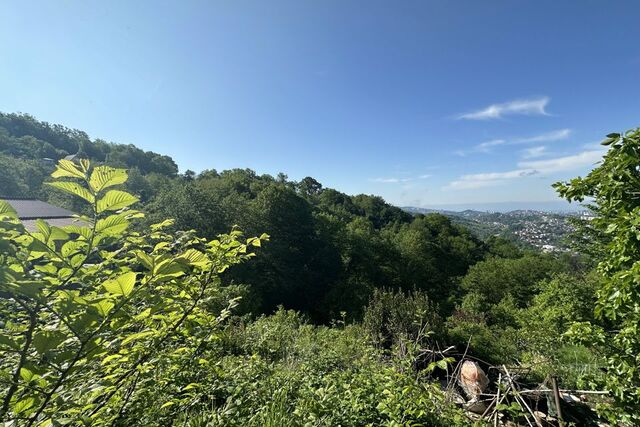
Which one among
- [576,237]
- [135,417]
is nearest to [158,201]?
[135,417]

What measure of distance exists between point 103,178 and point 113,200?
0.24 feet

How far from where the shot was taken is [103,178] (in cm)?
88

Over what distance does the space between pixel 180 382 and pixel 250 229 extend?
22.0 meters

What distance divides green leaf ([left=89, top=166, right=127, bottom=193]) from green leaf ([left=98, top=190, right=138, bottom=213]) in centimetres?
3

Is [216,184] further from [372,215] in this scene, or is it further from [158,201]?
[372,215]

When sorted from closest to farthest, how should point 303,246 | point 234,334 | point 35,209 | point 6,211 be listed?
point 6,211
point 234,334
point 35,209
point 303,246

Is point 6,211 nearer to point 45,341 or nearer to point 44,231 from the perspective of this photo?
point 44,231

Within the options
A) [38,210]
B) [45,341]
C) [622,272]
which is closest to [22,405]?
[45,341]

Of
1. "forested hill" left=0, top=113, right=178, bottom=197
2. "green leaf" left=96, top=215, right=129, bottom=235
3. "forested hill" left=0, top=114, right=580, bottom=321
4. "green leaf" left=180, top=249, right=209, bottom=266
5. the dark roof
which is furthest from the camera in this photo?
"forested hill" left=0, top=113, right=178, bottom=197

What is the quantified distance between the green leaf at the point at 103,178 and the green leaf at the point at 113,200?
3 cm

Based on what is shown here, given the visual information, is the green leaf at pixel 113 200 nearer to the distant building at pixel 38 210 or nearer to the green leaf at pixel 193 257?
the green leaf at pixel 193 257

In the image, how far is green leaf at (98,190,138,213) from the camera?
0.87 m

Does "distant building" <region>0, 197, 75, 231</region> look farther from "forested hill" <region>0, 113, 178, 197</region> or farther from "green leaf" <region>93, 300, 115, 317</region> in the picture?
"green leaf" <region>93, 300, 115, 317</region>

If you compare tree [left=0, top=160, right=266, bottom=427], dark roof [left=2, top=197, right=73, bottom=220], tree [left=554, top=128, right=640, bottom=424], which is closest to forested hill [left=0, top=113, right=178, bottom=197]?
dark roof [left=2, top=197, right=73, bottom=220]
